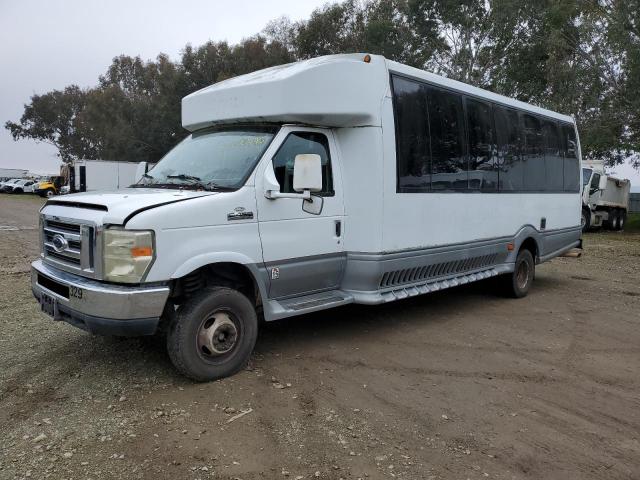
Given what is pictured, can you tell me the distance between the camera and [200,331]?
14.6 ft

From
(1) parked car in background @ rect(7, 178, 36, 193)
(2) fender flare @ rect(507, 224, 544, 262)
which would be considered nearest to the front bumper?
(2) fender flare @ rect(507, 224, 544, 262)

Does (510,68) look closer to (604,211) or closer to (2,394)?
(604,211)

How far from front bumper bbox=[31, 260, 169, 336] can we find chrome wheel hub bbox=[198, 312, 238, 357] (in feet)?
1.43

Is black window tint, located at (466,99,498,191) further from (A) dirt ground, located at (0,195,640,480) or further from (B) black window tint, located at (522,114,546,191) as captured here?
(A) dirt ground, located at (0,195,640,480)

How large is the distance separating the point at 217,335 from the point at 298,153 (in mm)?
1895

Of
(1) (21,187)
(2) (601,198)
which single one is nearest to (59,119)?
A: (1) (21,187)

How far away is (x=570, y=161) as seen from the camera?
30.5 ft

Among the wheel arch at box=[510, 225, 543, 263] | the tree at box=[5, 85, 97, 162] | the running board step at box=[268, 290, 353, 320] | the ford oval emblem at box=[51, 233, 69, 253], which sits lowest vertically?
the running board step at box=[268, 290, 353, 320]

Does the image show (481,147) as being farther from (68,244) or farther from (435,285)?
(68,244)

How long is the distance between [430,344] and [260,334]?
1860mm

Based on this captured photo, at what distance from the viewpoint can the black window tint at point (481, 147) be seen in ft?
22.7

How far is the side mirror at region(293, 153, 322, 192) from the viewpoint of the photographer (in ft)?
15.5

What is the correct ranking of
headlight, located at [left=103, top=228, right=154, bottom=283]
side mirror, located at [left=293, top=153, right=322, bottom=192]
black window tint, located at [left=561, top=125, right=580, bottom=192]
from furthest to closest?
1. black window tint, located at [left=561, top=125, right=580, bottom=192]
2. side mirror, located at [left=293, top=153, right=322, bottom=192]
3. headlight, located at [left=103, top=228, right=154, bottom=283]

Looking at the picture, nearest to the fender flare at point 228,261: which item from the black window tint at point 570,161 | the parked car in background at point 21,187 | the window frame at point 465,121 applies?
the window frame at point 465,121
